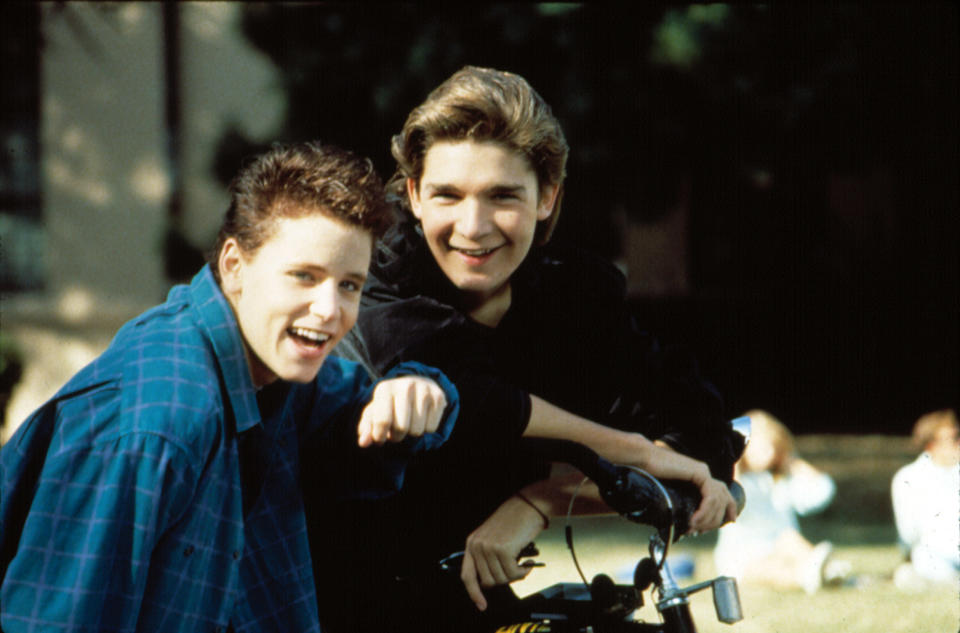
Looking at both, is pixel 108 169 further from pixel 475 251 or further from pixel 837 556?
pixel 475 251

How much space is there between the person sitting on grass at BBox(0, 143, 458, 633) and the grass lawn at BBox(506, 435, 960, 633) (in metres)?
1.49

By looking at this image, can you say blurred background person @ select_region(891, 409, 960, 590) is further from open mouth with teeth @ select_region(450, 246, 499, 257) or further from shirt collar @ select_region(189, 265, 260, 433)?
shirt collar @ select_region(189, 265, 260, 433)

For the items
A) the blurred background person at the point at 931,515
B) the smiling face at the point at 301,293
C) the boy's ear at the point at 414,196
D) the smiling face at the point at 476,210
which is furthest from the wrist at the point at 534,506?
the blurred background person at the point at 931,515

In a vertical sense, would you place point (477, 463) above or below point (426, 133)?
below

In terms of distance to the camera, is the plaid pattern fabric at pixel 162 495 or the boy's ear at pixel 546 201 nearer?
the plaid pattern fabric at pixel 162 495

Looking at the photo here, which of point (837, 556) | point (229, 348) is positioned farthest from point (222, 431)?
point (837, 556)

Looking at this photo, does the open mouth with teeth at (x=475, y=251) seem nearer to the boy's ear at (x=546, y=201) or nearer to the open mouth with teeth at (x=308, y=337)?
the boy's ear at (x=546, y=201)

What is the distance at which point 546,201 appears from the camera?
279 centimetres

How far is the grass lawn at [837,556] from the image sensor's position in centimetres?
520

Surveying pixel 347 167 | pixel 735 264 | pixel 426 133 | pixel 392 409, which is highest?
pixel 735 264

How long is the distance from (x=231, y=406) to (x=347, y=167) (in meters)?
0.49

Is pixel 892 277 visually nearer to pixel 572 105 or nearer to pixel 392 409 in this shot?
pixel 572 105

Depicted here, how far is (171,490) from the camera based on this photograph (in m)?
1.88

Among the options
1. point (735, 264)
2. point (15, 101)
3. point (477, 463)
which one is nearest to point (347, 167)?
point (477, 463)
